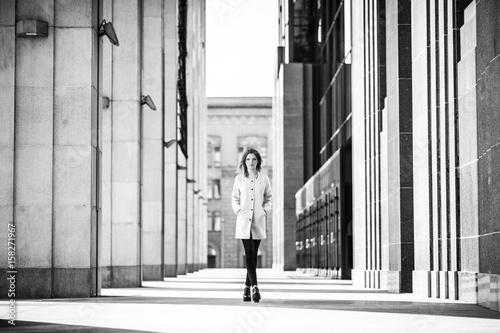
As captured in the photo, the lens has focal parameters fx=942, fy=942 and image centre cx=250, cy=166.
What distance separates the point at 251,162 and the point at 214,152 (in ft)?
281

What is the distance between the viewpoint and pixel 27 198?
49.4 feet

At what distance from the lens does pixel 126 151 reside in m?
22.5

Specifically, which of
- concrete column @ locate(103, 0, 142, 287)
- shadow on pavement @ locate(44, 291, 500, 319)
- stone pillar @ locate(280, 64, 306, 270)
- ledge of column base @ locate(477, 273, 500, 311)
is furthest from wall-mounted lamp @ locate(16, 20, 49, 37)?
stone pillar @ locate(280, 64, 306, 270)

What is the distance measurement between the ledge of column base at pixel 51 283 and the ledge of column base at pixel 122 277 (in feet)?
22.9

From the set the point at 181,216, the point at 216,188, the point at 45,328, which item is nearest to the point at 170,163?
the point at 181,216

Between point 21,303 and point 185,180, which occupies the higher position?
point 185,180

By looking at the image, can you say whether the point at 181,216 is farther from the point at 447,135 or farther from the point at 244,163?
the point at 244,163

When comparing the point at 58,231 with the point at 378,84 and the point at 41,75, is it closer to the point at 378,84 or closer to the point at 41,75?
the point at 41,75

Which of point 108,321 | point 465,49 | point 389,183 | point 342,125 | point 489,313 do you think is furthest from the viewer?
point 342,125

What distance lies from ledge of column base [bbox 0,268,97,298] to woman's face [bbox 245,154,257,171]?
3.70m

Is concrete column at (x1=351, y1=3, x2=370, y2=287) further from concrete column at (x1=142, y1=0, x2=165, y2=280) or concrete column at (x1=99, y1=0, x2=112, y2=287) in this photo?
concrete column at (x1=142, y1=0, x2=165, y2=280)

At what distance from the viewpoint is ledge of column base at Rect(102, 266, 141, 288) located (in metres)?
22.1

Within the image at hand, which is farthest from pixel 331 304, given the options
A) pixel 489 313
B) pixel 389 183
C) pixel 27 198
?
pixel 389 183

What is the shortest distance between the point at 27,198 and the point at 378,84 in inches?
356
